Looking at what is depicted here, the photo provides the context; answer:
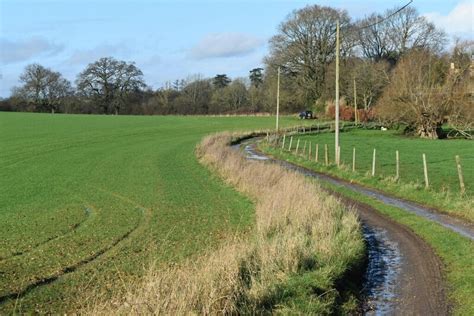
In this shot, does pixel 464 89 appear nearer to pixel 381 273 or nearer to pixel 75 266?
pixel 381 273

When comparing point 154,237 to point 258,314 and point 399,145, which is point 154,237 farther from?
point 399,145

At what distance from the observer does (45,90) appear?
137625 millimetres

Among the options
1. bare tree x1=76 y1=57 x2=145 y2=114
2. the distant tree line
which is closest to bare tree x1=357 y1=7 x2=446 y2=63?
the distant tree line

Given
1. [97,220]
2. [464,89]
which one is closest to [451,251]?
[97,220]

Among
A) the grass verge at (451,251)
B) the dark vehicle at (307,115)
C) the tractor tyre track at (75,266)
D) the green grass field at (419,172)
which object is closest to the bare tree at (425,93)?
the green grass field at (419,172)

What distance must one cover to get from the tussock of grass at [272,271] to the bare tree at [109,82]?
124 meters

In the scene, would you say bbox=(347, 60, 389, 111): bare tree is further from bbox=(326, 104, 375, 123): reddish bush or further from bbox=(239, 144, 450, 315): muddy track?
bbox=(239, 144, 450, 315): muddy track

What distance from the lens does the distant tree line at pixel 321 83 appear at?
6594 centimetres

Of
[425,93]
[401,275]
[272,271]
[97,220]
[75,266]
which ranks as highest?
[425,93]

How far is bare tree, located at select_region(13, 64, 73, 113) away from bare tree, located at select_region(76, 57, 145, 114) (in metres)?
4.76

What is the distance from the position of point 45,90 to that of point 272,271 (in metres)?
139

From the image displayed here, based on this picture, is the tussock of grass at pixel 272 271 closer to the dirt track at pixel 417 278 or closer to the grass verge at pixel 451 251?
the dirt track at pixel 417 278

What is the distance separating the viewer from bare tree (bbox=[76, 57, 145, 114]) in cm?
13338

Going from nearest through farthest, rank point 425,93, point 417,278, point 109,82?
point 417,278 → point 425,93 → point 109,82
